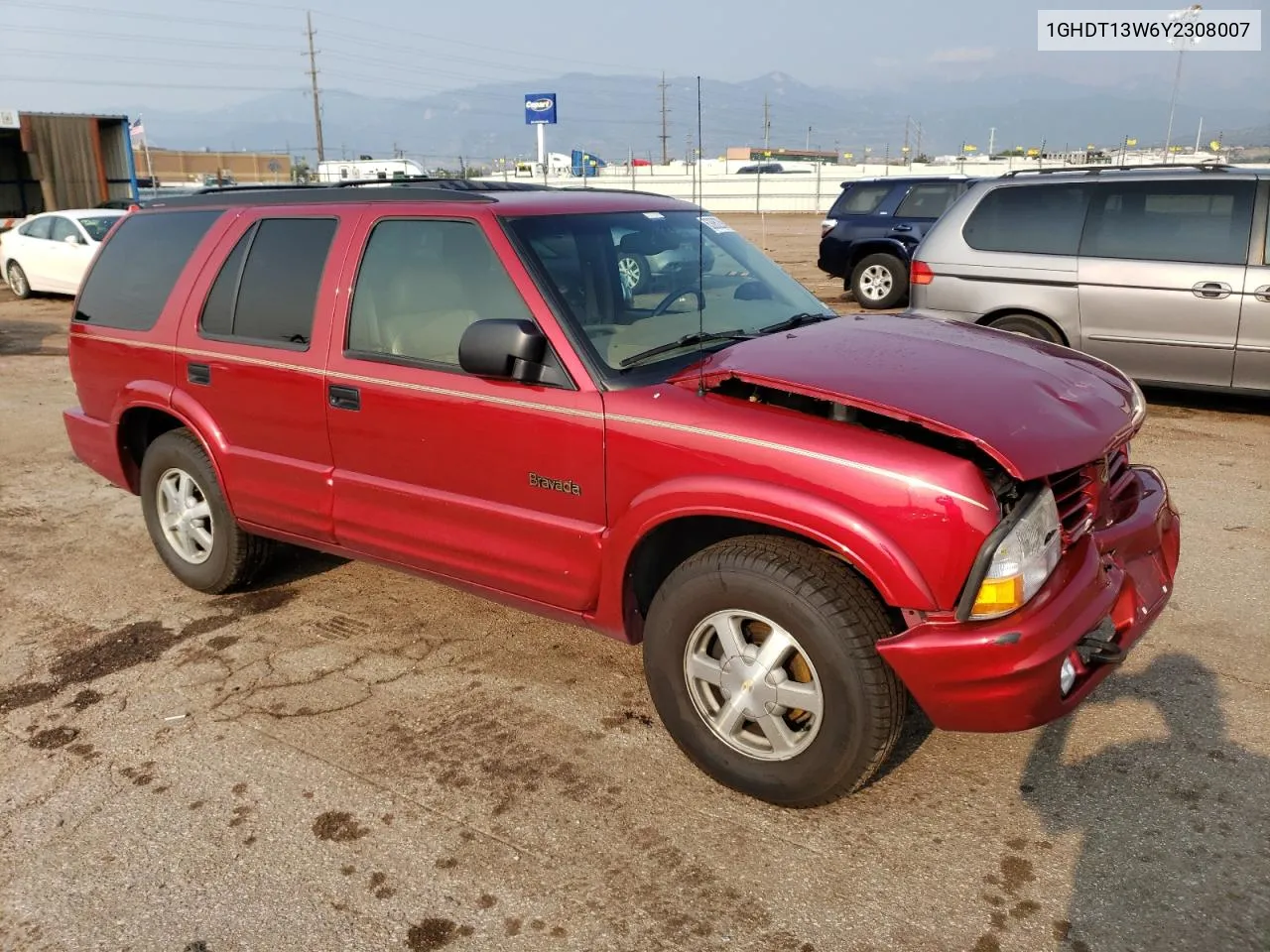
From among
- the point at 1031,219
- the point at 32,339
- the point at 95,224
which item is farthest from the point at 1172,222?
the point at 95,224

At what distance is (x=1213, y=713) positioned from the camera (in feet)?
11.2

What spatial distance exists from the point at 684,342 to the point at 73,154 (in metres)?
24.2

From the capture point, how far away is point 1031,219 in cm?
779

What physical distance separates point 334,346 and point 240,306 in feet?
2.19

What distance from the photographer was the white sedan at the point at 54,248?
15516mm

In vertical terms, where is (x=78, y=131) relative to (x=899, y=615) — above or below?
above

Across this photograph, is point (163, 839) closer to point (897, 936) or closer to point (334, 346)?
point (334, 346)

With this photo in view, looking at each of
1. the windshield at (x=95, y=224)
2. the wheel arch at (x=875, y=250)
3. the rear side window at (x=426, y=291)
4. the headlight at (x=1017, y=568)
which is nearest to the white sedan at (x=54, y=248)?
the windshield at (x=95, y=224)

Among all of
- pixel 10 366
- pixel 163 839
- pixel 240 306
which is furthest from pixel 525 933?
pixel 10 366

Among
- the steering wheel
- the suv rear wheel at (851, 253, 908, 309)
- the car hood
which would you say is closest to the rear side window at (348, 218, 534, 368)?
the steering wheel

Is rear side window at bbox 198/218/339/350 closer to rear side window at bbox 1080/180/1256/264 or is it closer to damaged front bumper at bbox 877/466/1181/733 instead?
damaged front bumper at bbox 877/466/1181/733

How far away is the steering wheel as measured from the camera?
3.62m

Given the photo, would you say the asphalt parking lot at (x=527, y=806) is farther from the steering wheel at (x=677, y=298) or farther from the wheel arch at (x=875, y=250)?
the wheel arch at (x=875, y=250)

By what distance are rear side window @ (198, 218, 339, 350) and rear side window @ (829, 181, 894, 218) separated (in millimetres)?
11410
